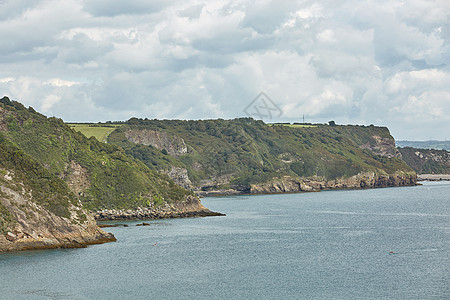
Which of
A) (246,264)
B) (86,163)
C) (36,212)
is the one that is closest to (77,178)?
(86,163)

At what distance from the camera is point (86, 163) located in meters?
112

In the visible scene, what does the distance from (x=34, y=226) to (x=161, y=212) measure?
44251 millimetres

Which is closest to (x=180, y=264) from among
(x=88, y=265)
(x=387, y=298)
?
(x=88, y=265)

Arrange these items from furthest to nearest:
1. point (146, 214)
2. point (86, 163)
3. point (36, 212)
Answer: point (86, 163), point (146, 214), point (36, 212)

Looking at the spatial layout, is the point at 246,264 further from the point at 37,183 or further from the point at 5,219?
the point at 37,183

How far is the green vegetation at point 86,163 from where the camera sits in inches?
4235

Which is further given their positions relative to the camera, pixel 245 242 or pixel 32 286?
pixel 245 242

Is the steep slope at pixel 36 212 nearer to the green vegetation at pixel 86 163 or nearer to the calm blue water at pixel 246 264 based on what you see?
the calm blue water at pixel 246 264

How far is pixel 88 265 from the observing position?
200 ft

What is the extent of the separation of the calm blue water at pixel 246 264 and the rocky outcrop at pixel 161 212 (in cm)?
1176

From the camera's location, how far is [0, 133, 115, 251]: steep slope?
6544cm

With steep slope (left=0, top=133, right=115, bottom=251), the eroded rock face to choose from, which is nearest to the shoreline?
the eroded rock face

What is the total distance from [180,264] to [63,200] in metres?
19.5

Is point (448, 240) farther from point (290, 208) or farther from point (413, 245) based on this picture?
point (290, 208)
